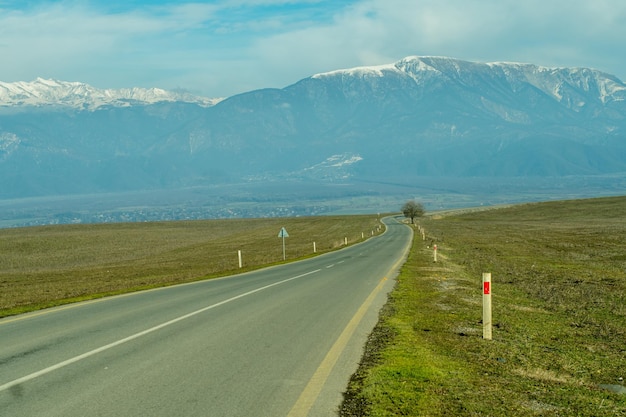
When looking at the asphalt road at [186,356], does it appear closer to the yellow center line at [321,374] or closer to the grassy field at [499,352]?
the yellow center line at [321,374]

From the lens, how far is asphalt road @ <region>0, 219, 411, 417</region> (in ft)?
24.6

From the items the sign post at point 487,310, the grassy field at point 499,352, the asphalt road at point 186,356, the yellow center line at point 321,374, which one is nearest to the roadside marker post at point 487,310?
the sign post at point 487,310

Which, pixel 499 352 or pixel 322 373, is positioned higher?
pixel 322 373

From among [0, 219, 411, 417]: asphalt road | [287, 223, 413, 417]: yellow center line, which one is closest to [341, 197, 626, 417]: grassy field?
[287, 223, 413, 417]: yellow center line

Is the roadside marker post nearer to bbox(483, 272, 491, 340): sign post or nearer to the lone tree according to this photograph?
bbox(483, 272, 491, 340): sign post

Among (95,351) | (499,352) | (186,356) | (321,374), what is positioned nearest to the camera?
(321,374)

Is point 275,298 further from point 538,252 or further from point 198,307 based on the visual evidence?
point 538,252

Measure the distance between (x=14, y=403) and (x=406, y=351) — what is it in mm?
5564

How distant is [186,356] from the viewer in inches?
396

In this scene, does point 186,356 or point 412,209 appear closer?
point 186,356

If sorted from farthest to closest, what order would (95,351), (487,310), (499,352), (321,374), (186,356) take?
(487,310) < (95,351) < (499,352) < (186,356) < (321,374)

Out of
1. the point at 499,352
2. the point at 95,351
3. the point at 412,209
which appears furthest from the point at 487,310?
the point at 412,209

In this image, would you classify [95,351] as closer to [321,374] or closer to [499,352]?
[321,374]

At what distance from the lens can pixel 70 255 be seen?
66062 millimetres
